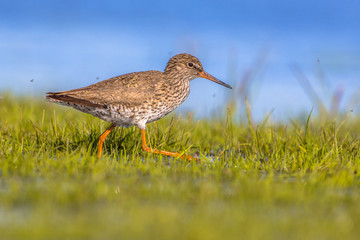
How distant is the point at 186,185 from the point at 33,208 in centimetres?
164

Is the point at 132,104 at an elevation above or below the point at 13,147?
above

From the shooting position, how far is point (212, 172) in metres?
5.82

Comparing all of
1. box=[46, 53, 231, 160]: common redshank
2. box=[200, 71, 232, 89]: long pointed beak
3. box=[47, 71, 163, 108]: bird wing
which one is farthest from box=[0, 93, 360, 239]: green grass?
box=[200, 71, 232, 89]: long pointed beak

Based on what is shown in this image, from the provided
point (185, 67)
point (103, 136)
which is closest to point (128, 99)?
point (103, 136)

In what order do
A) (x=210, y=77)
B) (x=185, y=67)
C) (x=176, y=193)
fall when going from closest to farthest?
(x=176, y=193) < (x=185, y=67) < (x=210, y=77)

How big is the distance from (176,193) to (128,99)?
9.25 feet

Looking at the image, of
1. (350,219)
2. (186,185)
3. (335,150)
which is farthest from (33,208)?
(335,150)

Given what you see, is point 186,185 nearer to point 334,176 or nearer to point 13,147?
point 334,176

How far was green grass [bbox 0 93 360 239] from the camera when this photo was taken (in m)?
3.60

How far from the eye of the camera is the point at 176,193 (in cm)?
463

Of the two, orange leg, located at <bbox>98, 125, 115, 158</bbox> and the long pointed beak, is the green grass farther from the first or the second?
the long pointed beak

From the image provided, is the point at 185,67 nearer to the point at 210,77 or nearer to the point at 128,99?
the point at 210,77

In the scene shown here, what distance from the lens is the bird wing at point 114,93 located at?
23.2 ft

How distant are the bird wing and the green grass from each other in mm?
726
